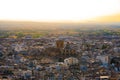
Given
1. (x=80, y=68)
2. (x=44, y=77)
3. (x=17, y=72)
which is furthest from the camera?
(x=80, y=68)

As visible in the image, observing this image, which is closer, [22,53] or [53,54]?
[53,54]

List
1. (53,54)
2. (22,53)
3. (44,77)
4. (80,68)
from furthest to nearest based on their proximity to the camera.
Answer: (22,53), (53,54), (80,68), (44,77)

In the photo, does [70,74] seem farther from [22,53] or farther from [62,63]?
[22,53]

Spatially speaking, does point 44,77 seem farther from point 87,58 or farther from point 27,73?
point 87,58

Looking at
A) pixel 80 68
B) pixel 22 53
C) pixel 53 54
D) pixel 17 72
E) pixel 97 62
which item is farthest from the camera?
pixel 22 53

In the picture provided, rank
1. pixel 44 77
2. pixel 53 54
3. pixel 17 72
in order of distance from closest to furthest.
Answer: pixel 44 77 < pixel 17 72 < pixel 53 54

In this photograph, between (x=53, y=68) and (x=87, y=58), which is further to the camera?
(x=87, y=58)

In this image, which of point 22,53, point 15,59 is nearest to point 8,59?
point 15,59

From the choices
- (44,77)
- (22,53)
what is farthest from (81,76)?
(22,53)
